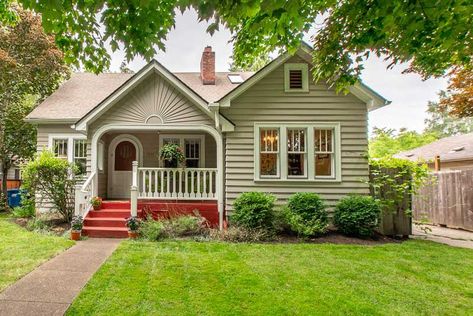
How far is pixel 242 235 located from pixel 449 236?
648cm

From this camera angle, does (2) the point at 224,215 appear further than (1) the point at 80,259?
Yes

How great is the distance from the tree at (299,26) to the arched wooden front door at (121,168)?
606cm

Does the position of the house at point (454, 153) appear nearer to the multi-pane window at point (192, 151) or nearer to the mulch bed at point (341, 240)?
the mulch bed at point (341, 240)

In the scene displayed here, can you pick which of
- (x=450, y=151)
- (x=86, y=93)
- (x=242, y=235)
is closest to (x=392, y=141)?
(x=450, y=151)

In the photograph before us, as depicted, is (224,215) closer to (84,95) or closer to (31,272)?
(31,272)

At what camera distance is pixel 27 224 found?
8586mm

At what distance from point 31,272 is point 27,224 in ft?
16.0

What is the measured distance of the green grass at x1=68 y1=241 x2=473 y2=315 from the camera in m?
3.70

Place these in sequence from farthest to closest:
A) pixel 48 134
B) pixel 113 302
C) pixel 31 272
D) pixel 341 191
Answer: pixel 48 134 < pixel 341 191 < pixel 31 272 < pixel 113 302

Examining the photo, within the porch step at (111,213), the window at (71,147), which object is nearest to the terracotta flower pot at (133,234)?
the porch step at (111,213)

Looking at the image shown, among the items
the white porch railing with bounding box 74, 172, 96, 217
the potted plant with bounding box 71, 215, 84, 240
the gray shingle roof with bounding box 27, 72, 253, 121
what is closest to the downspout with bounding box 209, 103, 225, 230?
the gray shingle roof with bounding box 27, 72, 253, 121

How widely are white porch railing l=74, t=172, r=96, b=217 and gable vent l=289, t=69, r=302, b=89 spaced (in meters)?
6.92

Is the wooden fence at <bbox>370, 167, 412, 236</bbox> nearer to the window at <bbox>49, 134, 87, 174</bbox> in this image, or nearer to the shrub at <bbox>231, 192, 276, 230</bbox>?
the shrub at <bbox>231, 192, 276, 230</bbox>

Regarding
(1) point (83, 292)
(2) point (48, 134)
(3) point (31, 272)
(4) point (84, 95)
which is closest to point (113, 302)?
(1) point (83, 292)
